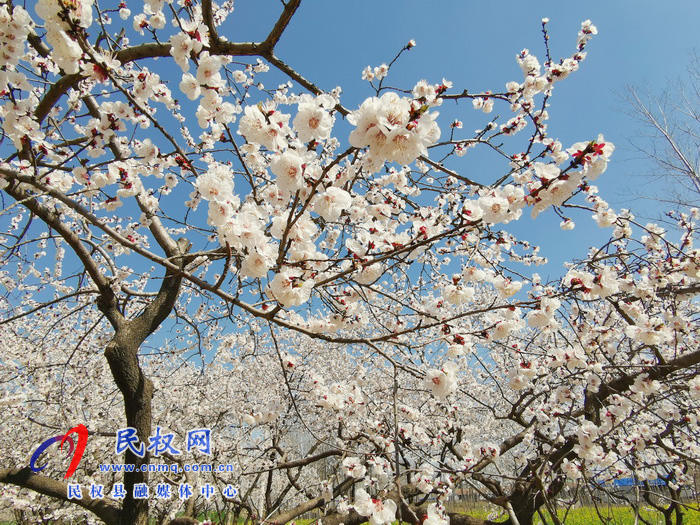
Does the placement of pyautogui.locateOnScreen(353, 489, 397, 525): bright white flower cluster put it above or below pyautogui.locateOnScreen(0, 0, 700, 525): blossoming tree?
below

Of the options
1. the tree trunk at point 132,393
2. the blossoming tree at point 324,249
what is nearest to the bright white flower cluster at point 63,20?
the blossoming tree at point 324,249

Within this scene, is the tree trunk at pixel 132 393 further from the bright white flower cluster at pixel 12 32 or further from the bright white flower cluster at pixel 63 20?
the bright white flower cluster at pixel 63 20

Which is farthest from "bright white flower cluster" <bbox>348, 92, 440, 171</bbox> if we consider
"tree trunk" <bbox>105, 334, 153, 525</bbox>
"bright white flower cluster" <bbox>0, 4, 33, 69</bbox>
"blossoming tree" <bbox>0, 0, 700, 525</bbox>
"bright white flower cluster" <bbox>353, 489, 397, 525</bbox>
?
"tree trunk" <bbox>105, 334, 153, 525</bbox>

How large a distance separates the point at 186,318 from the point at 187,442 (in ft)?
5.19

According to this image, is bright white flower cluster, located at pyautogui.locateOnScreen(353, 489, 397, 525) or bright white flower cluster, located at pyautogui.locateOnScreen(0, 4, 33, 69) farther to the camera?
bright white flower cluster, located at pyautogui.locateOnScreen(353, 489, 397, 525)

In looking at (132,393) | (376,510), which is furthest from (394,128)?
(132,393)

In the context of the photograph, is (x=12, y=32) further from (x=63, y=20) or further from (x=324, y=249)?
(x=324, y=249)

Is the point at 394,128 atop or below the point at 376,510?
atop

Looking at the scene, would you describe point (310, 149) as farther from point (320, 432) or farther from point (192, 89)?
point (320, 432)

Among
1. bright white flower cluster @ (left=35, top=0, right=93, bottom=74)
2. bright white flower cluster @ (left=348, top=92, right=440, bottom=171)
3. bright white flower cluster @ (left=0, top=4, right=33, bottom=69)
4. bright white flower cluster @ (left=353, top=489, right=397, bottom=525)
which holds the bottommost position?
bright white flower cluster @ (left=353, top=489, right=397, bottom=525)

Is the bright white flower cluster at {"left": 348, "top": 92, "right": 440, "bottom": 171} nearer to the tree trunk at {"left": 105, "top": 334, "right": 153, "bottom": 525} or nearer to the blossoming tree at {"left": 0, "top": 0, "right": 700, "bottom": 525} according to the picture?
the blossoming tree at {"left": 0, "top": 0, "right": 700, "bottom": 525}

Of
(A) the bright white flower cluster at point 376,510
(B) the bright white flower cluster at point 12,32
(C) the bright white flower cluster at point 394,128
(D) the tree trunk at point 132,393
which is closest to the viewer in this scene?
(C) the bright white flower cluster at point 394,128

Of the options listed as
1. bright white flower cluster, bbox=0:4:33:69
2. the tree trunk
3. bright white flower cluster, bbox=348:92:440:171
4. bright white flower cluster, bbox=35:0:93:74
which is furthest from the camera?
the tree trunk

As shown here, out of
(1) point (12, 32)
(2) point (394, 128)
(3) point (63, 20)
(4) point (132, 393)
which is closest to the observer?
(2) point (394, 128)
